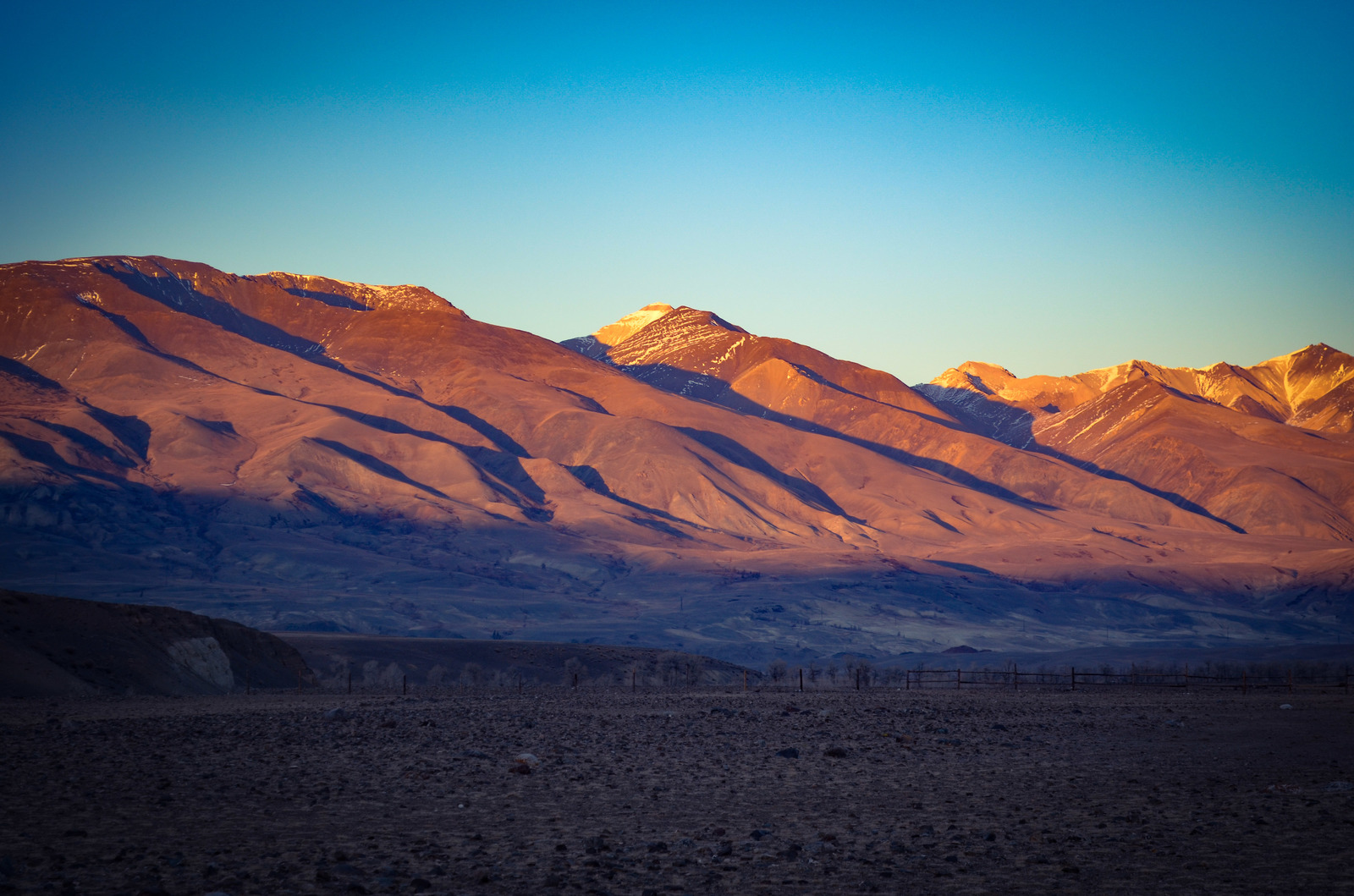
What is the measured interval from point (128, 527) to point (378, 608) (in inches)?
2163

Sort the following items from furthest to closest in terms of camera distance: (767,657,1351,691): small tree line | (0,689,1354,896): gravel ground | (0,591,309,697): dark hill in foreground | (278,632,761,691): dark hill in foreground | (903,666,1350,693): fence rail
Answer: (278,632,761,691): dark hill in foreground < (767,657,1351,691): small tree line < (903,666,1350,693): fence rail < (0,591,309,697): dark hill in foreground < (0,689,1354,896): gravel ground

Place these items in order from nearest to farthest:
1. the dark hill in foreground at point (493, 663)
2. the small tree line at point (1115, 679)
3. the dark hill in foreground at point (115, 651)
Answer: the dark hill in foreground at point (115, 651) < the small tree line at point (1115, 679) < the dark hill in foreground at point (493, 663)

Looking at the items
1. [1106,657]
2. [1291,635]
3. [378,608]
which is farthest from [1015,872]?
[1291,635]

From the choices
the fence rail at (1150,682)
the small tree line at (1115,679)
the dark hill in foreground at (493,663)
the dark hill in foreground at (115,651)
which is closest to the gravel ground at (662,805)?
the dark hill in foreground at (115,651)

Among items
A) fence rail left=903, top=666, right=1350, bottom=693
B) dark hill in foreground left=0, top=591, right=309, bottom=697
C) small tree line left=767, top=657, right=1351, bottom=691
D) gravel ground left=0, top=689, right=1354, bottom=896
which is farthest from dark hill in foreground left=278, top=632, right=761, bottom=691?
gravel ground left=0, top=689, right=1354, bottom=896

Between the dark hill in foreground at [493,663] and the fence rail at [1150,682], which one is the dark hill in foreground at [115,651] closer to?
the dark hill in foreground at [493,663]

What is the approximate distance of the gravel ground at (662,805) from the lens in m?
11.6

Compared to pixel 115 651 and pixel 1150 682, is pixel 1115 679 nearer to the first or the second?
pixel 1150 682

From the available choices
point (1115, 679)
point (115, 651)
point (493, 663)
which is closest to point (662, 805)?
point (115, 651)

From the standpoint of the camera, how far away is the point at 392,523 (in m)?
179

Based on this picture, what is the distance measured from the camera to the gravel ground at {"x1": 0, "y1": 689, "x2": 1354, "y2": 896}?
11602mm

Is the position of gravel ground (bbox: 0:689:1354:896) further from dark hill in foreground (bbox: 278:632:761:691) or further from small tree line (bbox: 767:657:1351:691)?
dark hill in foreground (bbox: 278:632:761:691)

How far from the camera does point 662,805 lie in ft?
52.8

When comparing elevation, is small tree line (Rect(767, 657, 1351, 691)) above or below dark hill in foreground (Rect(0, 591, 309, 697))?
below
